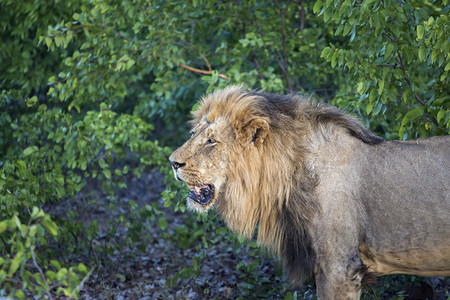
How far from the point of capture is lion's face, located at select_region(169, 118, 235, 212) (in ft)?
10.6

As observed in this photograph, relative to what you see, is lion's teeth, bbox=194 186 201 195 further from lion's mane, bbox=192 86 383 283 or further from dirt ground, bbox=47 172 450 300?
dirt ground, bbox=47 172 450 300

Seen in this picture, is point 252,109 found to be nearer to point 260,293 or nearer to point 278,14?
point 260,293

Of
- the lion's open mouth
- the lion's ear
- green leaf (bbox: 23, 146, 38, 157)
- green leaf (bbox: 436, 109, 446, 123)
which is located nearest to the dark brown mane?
the lion's ear

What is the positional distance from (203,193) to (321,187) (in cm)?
77

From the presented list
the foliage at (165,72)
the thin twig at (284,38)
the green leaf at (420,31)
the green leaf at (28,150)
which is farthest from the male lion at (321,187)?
the thin twig at (284,38)

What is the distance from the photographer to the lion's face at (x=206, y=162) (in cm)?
324

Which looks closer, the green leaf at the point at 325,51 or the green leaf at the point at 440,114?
the green leaf at the point at 440,114

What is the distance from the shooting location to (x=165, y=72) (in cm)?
582

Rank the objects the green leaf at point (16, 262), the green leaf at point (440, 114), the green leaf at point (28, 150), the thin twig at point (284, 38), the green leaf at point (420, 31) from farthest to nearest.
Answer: the thin twig at point (284, 38) < the green leaf at point (28, 150) < the green leaf at point (440, 114) < the green leaf at point (420, 31) < the green leaf at point (16, 262)

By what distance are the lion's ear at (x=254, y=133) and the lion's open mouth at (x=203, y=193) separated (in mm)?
373

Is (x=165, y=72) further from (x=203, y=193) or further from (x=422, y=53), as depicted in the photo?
(x=422, y=53)

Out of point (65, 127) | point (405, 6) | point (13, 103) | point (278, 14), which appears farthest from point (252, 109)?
point (13, 103)

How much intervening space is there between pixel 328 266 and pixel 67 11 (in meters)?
4.51

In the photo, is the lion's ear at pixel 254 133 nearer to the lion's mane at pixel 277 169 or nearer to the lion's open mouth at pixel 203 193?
the lion's mane at pixel 277 169
